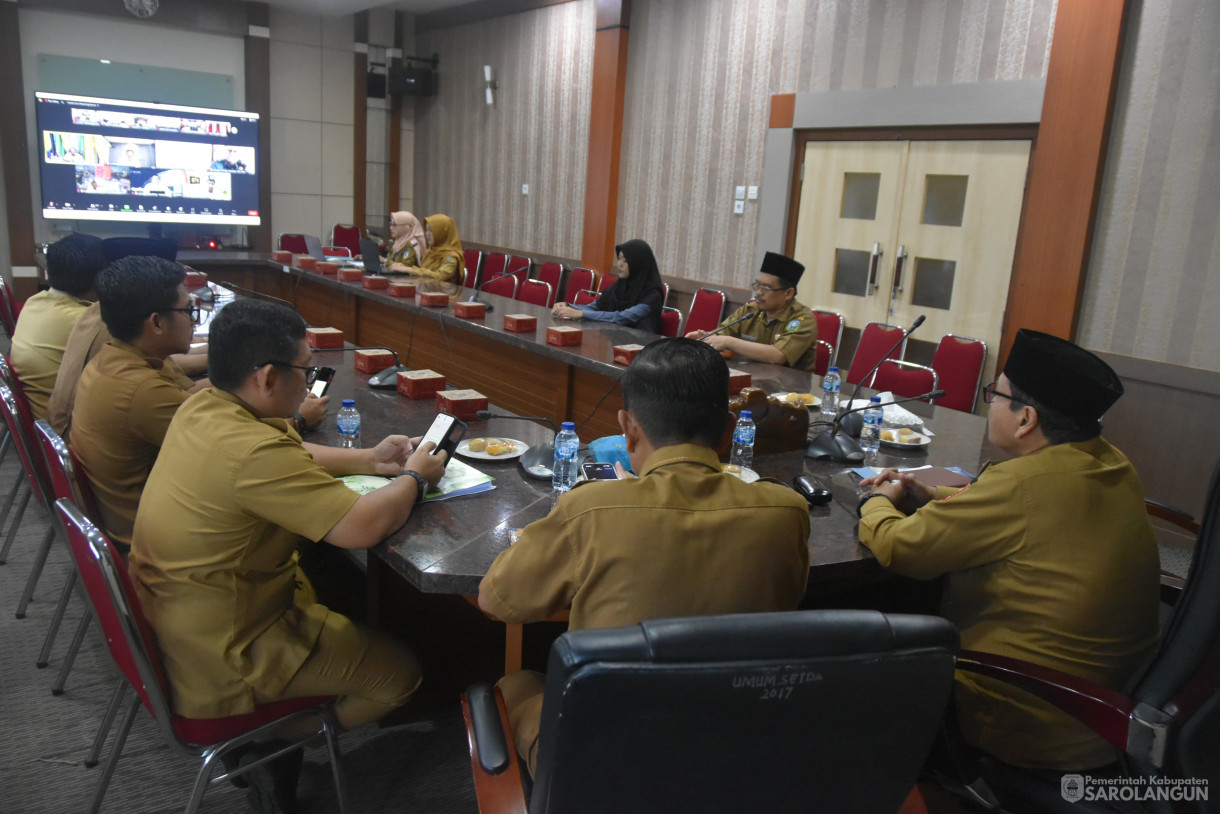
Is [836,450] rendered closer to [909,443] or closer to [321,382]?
[909,443]

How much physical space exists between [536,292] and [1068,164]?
132 inches

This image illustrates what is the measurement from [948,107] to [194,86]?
715 cm

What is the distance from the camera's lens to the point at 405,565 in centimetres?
159

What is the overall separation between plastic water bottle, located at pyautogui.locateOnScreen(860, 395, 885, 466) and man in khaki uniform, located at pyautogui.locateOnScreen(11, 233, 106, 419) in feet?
8.44

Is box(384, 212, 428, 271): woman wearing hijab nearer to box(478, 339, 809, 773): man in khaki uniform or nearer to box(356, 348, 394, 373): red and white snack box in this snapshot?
box(356, 348, 394, 373): red and white snack box

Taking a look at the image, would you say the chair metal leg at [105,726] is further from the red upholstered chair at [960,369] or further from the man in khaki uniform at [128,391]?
the red upholstered chair at [960,369]

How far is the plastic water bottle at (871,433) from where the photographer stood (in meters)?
2.50

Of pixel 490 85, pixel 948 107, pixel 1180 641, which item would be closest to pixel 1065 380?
pixel 1180 641

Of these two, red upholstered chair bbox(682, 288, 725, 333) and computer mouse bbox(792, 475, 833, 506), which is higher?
red upholstered chair bbox(682, 288, 725, 333)

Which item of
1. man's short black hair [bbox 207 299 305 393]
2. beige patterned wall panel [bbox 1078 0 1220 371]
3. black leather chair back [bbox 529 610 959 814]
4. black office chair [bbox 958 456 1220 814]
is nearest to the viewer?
black leather chair back [bbox 529 610 959 814]

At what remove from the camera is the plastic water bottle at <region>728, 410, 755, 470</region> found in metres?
2.27

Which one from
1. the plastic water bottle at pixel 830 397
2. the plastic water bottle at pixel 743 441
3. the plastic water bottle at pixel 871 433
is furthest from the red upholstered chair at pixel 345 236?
the plastic water bottle at pixel 743 441

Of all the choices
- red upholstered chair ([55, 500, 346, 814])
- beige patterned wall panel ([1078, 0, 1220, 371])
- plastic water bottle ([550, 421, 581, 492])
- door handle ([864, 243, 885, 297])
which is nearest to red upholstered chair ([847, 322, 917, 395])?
beige patterned wall panel ([1078, 0, 1220, 371])

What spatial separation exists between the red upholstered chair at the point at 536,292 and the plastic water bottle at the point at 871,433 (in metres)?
3.48
